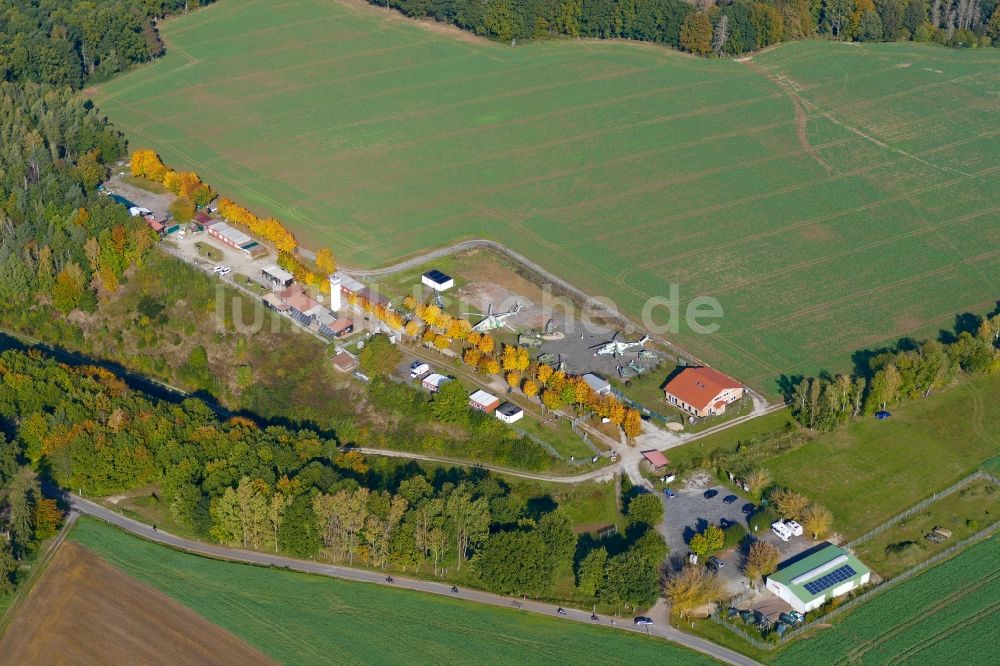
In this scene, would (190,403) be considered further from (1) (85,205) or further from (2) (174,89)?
(2) (174,89)

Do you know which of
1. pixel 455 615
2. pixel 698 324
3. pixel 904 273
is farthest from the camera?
pixel 904 273

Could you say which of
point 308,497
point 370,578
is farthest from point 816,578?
point 308,497

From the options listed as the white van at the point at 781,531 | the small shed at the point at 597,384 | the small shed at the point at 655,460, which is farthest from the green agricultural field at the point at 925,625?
the small shed at the point at 597,384

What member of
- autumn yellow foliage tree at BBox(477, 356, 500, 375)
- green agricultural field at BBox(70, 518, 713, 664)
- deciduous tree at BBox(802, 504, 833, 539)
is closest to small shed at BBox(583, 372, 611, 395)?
autumn yellow foliage tree at BBox(477, 356, 500, 375)

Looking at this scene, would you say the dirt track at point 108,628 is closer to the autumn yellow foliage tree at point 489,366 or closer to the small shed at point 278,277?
the autumn yellow foliage tree at point 489,366

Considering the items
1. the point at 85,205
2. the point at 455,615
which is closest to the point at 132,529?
the point at 455,615

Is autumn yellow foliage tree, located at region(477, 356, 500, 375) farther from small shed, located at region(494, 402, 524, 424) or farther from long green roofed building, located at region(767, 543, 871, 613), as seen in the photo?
long green roofed building, located at region(767, 543, 871, 613)
